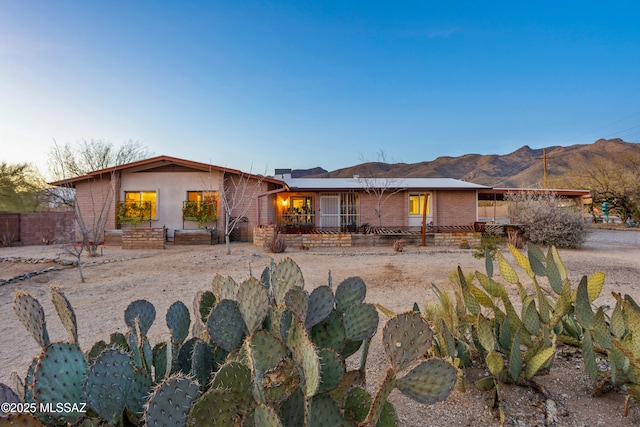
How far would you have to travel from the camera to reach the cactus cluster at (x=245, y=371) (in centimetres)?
83

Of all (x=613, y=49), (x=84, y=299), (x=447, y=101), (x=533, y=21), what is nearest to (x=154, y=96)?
(x=84, y=299)

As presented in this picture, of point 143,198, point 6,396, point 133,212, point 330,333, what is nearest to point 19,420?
point 6,396

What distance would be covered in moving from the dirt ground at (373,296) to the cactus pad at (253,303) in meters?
1.01

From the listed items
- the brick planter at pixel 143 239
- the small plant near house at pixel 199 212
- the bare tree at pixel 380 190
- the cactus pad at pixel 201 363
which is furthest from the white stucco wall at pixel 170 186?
the cactus pad at pixel 201 363

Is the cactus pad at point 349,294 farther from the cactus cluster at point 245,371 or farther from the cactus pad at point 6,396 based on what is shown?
the cactus pad at point 6,396

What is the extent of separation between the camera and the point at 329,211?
65.6ft

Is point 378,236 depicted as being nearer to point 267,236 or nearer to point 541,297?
point 267,236

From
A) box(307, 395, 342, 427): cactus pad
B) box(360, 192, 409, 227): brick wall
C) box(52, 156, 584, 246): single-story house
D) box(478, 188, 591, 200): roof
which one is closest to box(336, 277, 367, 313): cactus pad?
box(307, 395, 342, 427): cactus pad

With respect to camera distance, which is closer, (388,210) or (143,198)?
(143,198)

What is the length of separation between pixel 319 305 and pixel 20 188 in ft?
95.3

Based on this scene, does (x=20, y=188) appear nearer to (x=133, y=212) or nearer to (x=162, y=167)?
(x=133, y=212)

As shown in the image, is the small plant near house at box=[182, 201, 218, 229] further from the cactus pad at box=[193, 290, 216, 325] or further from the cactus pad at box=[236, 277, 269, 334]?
the cactus pad at box=[236, 277, 269, 334]

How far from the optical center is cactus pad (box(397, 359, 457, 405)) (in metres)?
1.19

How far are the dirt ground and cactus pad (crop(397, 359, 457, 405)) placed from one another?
36.3 inches
